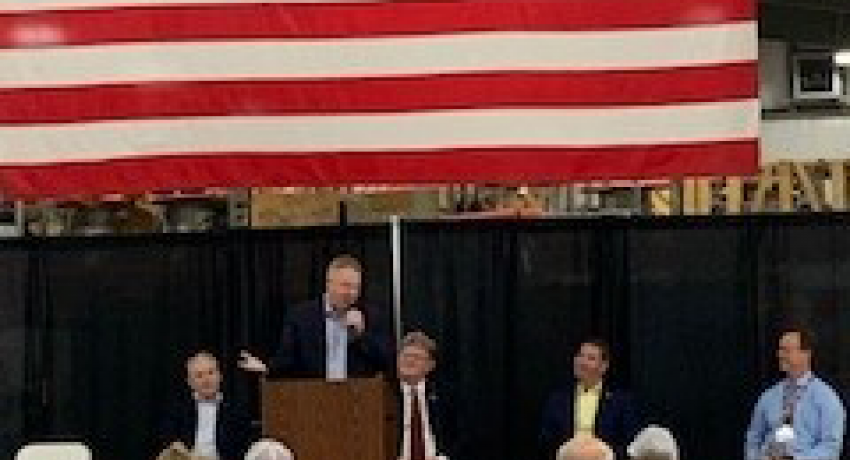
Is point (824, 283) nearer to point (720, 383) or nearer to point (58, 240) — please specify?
point (720, 383)

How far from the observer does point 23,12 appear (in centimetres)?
708

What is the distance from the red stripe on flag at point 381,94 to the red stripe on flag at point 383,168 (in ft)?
0.61

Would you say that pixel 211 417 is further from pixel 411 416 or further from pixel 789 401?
pixel 789 401

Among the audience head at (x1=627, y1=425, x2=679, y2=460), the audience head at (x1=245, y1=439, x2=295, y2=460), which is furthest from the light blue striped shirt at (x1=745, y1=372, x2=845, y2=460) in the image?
the audience head at (x1=245, y1=439, x2=295, y2=460)

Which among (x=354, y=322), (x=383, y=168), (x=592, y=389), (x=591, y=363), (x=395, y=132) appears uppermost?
(x=395, y=132)

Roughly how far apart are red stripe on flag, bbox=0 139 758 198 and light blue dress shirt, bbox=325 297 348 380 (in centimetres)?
72

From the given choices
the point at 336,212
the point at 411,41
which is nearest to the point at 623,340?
the point at 336,212

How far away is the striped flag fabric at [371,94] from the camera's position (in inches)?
276

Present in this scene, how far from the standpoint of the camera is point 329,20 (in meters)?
7.09

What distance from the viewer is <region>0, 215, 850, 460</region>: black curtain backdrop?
8875 millimetres

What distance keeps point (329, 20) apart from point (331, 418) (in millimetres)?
1631

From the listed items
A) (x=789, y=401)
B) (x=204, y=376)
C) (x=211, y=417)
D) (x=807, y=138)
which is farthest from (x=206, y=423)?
(x=807, y=138)

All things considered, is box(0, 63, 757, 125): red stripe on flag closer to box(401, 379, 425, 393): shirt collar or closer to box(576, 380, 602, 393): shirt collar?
box(401, 379, 425, 393): shirt collar

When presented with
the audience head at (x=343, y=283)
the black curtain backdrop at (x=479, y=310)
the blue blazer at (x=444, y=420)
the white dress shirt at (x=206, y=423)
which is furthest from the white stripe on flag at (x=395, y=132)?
the black curtain backdrop at (x=479, y=310)
